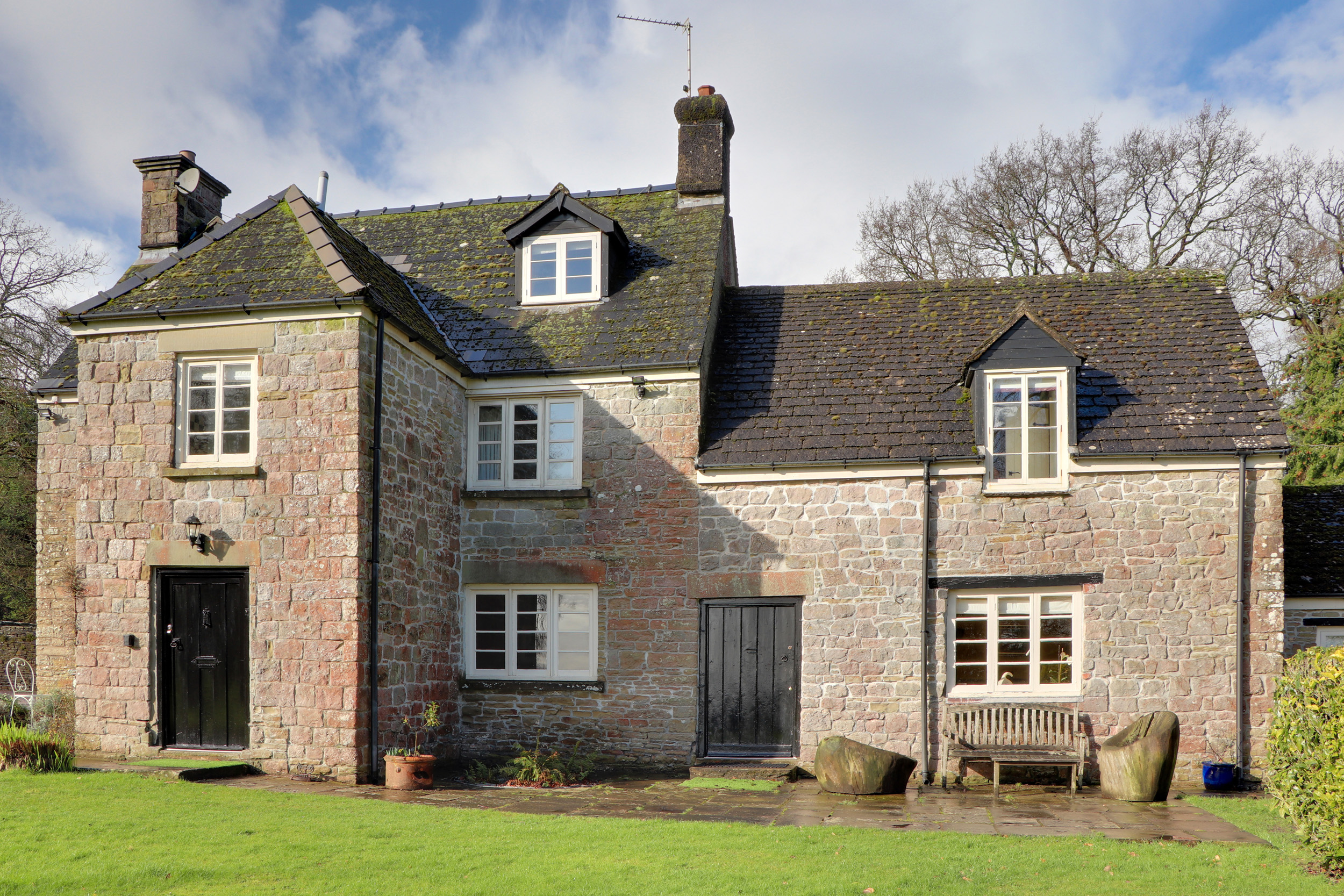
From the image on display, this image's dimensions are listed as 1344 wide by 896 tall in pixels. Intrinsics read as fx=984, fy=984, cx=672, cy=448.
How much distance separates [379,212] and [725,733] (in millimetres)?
10896

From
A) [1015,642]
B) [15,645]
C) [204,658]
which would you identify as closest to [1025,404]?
[1015,642]

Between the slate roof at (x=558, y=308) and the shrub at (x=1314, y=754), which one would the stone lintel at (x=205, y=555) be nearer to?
the slate roof at (x=558, y=308)

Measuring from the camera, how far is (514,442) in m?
14.1

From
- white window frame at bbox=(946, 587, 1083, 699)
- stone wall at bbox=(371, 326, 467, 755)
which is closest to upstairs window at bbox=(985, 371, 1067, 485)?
white window frame at bbox=(946, 587, 1083, 699)

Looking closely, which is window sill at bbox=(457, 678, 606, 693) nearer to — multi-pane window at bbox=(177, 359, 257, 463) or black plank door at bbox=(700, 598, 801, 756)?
black plank door at bbox=(700, 598, 801, 756)

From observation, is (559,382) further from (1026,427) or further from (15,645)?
(15,645)

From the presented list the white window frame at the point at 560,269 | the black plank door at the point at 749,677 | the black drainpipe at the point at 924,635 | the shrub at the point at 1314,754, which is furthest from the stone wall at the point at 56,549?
the shrub at the point at 1314,754

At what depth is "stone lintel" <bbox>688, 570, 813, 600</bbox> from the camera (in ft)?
42.0

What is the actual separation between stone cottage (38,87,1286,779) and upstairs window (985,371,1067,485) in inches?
1.4

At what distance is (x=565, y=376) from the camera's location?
542 inches

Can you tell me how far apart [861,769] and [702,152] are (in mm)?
10205

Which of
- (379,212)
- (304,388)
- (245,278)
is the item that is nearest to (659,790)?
(304,388)

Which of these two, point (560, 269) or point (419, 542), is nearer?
point (419, 542)

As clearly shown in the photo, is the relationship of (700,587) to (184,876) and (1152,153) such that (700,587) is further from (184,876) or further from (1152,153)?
(1152,153)
